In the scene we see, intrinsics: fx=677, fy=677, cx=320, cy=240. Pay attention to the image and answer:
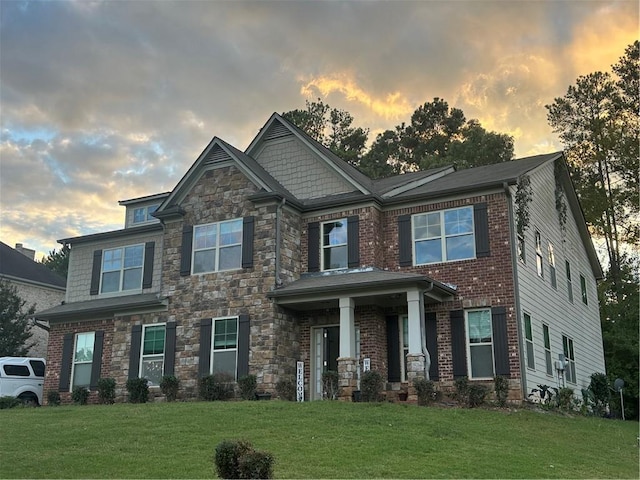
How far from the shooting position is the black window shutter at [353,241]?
18.4 m

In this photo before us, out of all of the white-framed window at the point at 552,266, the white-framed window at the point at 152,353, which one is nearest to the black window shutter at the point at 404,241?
the white-framed window at the point at 552,266

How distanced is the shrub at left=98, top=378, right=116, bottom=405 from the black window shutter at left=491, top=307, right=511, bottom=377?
10681mm

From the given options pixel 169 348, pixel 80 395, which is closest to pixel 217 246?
pixel 169 348

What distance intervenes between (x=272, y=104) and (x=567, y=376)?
15.2 metres

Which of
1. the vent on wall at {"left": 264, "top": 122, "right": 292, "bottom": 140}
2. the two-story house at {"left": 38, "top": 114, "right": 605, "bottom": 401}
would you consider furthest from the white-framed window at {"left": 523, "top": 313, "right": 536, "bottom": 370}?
the vent on wall at {"left": 264, "top": 122, "right": 292, "bottom": 140}

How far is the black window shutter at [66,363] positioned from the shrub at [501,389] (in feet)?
43.7

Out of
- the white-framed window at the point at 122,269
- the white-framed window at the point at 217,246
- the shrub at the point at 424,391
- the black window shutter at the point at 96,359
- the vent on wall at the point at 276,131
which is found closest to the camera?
the shrub at the point at 424,391

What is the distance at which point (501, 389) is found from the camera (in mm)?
15719

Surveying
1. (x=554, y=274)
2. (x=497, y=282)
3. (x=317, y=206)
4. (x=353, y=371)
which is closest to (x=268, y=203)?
(x=317, y=206)

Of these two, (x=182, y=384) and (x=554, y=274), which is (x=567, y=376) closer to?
(x=554, y=274)

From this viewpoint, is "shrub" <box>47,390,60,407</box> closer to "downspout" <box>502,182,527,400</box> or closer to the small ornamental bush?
the small ornamental bush

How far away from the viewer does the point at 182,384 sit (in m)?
18.6

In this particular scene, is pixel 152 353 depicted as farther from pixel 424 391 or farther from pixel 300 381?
pixel 424 391

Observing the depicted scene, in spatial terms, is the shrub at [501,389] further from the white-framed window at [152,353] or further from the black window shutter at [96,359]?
the black window shutter at [96,359]
